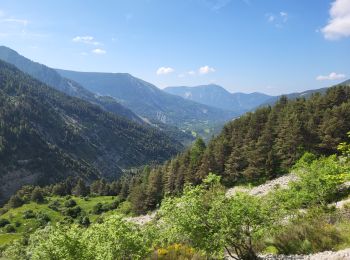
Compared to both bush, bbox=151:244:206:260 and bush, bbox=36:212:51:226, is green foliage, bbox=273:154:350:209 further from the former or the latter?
bush, bbox=36:212:51:226

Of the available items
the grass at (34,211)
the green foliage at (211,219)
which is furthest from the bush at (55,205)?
the green foliage at (211,219)

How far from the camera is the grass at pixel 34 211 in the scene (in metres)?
103

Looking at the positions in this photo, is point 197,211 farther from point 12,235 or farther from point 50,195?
point 50,195

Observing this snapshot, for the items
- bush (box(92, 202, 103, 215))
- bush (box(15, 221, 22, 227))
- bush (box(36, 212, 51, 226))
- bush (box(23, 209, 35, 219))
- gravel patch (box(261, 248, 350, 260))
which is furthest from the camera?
bush (box(23, 209, 35, 219))

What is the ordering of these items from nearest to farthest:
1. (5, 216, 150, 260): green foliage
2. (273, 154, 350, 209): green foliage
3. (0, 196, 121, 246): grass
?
1. (5, 216, 150, 260): green foliage
2. (273, 154, 350, 209): green foliage
3. (0, 196, 121, 246): grass

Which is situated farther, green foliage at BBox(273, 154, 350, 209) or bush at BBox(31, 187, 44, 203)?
bush at BBox(31, 187, 44, 203)

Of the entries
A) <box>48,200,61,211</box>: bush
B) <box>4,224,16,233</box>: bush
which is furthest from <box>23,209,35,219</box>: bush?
<box>4,224,16,233</box>: bush

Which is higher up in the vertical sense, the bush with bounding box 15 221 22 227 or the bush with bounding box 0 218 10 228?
the bush with bounding box 15 221 22 227

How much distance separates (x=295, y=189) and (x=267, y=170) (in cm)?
3374

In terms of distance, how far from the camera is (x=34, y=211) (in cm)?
11969

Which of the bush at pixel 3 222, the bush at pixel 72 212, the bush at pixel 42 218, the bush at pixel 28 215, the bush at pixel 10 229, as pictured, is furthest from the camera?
the bush at pixel 72 212

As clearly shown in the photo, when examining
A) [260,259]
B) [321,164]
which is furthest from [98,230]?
[321,164]

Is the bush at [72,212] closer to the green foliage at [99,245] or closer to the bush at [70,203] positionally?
the bush at [70,203]

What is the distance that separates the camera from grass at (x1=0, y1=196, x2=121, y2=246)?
10281cm
